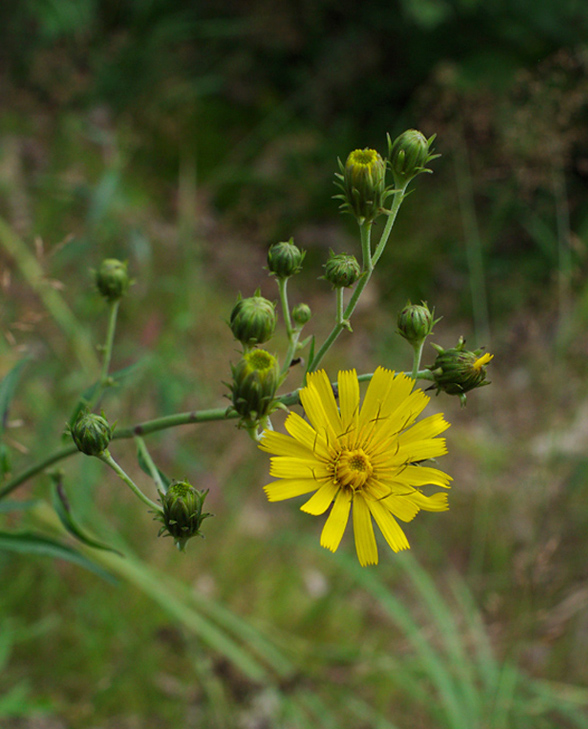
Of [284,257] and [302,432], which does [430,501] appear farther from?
[284,257]

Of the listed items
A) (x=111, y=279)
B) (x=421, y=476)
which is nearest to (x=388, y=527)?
(x=421, y=476)

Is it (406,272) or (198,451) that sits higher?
(406,272)

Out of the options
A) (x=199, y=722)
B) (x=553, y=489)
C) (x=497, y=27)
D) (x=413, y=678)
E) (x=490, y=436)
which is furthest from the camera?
(x=497, y=27)

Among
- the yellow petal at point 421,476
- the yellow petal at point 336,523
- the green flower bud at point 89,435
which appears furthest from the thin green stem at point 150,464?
the yellow petal at point 421,476

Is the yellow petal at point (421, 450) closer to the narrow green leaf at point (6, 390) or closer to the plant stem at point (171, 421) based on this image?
the plant stem at point (171, 421)

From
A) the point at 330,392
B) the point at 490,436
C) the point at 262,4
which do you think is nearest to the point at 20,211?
the point at 262,4

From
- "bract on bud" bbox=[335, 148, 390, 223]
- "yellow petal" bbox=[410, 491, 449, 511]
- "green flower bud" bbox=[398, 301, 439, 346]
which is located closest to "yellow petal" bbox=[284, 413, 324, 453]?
"yellow petal" bbox=[410, 491, 449, 511]

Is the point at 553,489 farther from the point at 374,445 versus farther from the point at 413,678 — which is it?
the point at 374,445
